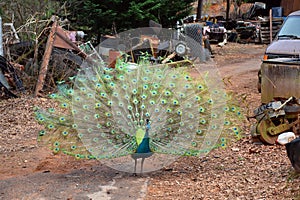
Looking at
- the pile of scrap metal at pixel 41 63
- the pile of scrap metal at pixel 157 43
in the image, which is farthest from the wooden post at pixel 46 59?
the pile of scrap metal at pixel 157 43

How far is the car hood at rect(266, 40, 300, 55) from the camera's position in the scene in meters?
Result: 9.83

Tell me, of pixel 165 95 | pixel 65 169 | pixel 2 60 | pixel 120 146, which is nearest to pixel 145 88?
pixel 165 95

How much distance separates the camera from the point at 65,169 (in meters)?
6.39

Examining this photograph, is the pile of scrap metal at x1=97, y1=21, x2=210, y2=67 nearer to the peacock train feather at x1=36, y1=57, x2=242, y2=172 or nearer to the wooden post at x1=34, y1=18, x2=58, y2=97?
the wooden post at x1=34, y1=18, x2=58, y2=97

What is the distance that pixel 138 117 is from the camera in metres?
5.68

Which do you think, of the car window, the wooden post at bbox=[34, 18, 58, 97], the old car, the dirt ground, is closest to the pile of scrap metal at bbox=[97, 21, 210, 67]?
the wooden post at bbox=[34, 18, 58, 97]

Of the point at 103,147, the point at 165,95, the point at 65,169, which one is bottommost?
the point at 65,169

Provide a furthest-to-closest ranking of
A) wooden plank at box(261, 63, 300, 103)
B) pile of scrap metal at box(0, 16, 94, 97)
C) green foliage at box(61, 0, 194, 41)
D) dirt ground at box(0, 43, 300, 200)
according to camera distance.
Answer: green foliage at box(61, 0, 194, 41)
pile of scrap metal at box(0, 16, 94, 97)
wooden plank at box(261, 63, 300, 103)
dirt ground at box(0, 43, 300, 200)

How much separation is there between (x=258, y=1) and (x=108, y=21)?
1845 cm

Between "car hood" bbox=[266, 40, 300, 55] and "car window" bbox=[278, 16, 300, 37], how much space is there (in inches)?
15.4

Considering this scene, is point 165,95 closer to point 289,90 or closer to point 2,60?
point 289,90

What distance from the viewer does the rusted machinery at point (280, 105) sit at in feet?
22.7

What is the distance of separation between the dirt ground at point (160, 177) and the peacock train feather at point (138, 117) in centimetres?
38

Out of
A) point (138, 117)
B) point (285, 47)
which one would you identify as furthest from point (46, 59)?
point (138, 117)
